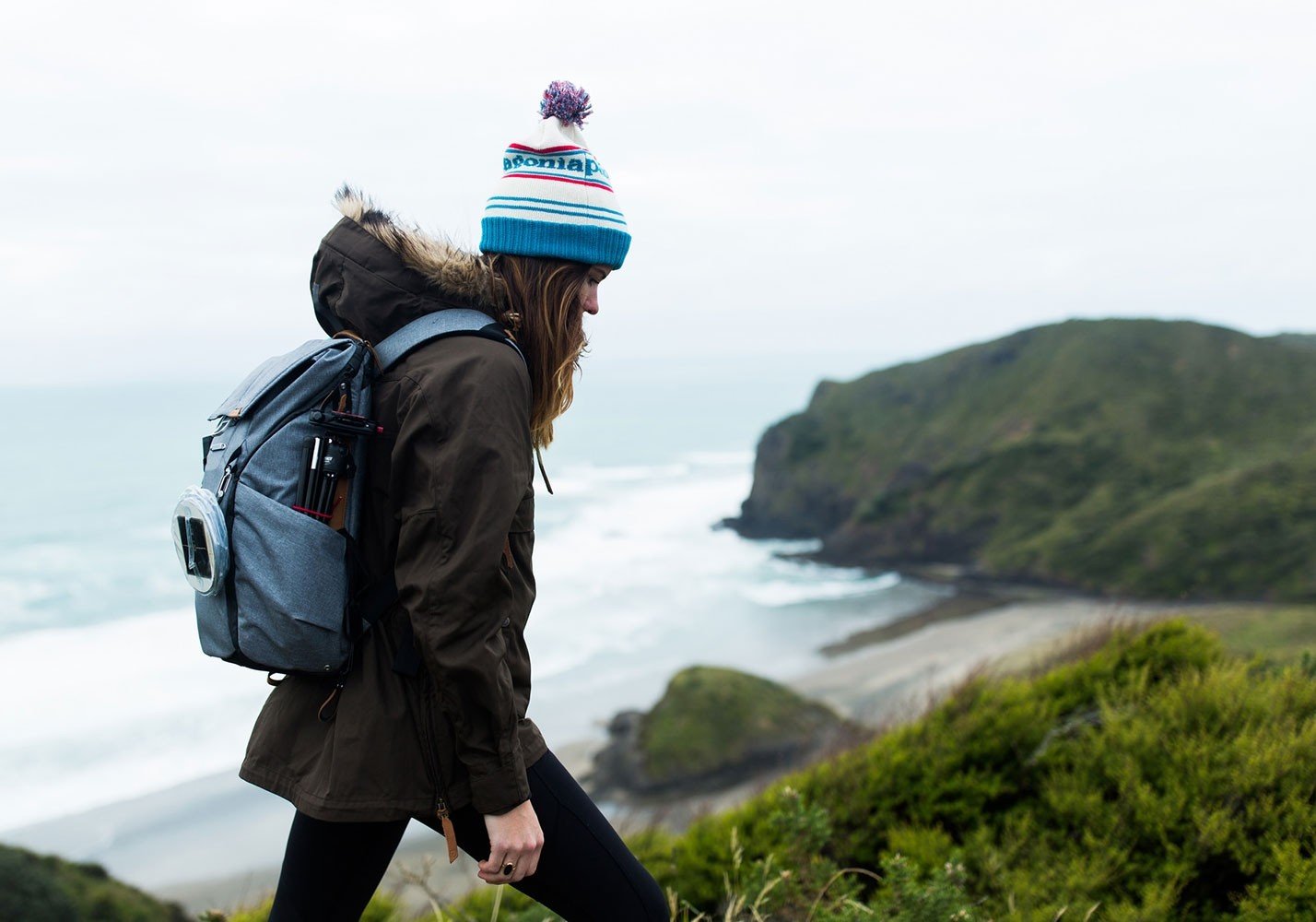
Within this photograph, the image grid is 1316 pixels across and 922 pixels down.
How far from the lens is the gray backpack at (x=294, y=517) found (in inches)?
67.9

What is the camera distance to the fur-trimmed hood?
1.86 m

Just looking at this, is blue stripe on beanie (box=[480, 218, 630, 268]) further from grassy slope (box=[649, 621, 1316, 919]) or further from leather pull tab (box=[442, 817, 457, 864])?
grassy slope (box=[649, 621, 1316, 919])

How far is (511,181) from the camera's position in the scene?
6.59ft

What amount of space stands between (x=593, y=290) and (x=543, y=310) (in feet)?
0.49

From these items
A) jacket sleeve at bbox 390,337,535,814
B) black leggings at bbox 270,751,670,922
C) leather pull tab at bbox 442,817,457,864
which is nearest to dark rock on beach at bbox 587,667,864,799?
black leggings at bbox 270,751,670,922

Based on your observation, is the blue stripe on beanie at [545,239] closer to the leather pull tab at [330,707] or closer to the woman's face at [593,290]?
the woman's face at [593,290]

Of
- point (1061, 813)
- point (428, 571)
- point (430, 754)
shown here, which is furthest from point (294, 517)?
point (1061, 813)

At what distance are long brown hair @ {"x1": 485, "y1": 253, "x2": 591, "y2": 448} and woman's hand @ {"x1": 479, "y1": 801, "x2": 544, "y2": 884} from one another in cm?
78

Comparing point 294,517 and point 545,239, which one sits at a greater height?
point 545,239

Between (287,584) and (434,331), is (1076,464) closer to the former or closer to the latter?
(434,331)

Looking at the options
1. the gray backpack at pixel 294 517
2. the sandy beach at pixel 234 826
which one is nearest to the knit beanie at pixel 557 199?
the gray backpack at pixel 294 517

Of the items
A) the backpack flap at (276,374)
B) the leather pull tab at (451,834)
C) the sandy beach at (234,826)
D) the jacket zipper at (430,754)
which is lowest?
the sandy beach at (234,826)

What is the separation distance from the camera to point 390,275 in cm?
186

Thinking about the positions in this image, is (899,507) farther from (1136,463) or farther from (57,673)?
(57,673)
